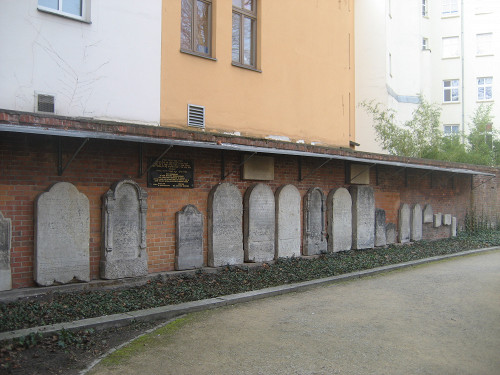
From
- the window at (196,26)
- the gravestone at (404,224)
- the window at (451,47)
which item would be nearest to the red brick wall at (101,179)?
the window at (196,26)

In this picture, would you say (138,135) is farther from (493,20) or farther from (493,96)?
(493,20)

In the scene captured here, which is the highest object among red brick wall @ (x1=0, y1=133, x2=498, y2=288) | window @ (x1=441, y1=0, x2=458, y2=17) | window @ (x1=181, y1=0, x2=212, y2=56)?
window @ (x1=441, y1=0, x2=458, y2=17)

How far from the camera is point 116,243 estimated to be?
7836mm

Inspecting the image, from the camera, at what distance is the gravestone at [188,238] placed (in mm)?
8773

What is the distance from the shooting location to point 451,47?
33.9 m

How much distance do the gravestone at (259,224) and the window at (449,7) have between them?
29.9m

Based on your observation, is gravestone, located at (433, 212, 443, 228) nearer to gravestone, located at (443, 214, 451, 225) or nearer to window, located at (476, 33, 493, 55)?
gravestone, located at (443, 214, 451, 225)

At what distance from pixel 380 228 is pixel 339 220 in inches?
76.5

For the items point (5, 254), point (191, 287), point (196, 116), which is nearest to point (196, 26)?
point (196, 116)

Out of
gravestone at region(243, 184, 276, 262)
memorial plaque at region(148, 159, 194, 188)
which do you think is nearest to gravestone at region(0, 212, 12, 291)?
memorial plaque at region(148, 159, 194, 188)

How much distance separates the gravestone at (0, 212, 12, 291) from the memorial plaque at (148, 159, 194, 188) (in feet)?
7.94

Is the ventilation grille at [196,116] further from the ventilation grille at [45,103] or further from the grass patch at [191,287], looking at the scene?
the grass patch at [191,287]

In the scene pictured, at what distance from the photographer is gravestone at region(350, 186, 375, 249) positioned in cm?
1240

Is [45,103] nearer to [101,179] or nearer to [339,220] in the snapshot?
[101,179]
